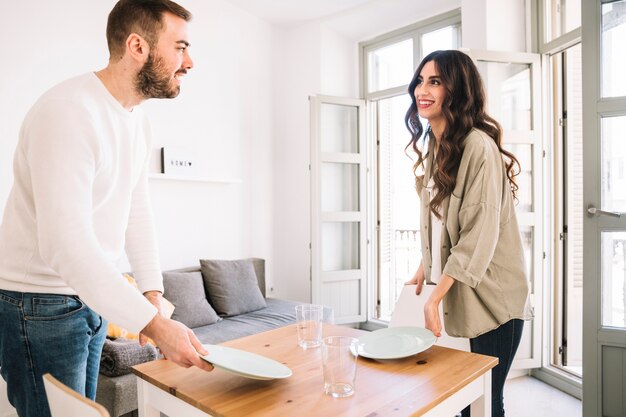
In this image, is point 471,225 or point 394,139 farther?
point 394,139

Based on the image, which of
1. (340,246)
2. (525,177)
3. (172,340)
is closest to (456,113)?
(172,340)

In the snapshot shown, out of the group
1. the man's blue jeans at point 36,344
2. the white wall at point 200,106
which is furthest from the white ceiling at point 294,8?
the man's blue jeans at point 36,344

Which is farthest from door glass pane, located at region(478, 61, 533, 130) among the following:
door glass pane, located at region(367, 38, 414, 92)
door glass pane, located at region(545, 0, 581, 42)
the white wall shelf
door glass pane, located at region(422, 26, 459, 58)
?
the white wall shelf

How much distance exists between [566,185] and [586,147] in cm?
113

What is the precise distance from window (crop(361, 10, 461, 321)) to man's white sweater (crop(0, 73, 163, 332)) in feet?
8.32

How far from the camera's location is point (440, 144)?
1.50 metres

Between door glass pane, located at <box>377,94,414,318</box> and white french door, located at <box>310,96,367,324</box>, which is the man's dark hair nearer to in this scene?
white french door, located at <box>310,96,367,324</box>

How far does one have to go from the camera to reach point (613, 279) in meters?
2.42

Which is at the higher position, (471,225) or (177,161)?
(177,161)

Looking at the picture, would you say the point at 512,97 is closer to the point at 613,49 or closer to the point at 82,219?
the point at 613,49

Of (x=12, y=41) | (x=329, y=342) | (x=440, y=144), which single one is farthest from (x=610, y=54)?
(x=12, y=41)

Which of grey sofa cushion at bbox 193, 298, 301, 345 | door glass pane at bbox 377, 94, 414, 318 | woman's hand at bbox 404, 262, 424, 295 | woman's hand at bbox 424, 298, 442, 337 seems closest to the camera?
woman's hand at bbox 424, 298, 442, 337

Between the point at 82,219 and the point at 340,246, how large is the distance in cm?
357

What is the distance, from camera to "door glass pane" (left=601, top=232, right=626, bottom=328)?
7.82ft
